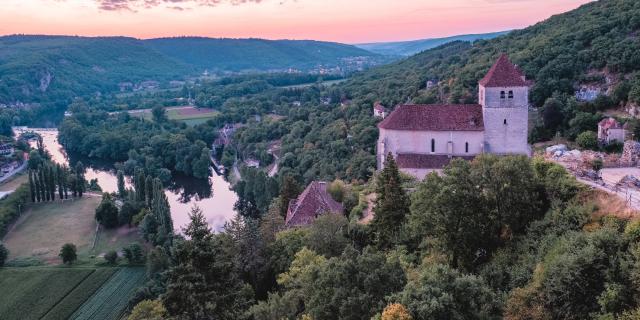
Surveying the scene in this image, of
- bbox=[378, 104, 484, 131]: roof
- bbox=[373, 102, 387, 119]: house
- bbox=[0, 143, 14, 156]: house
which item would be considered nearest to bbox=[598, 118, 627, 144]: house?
bbox=[378, 104, 484, 131]: roof

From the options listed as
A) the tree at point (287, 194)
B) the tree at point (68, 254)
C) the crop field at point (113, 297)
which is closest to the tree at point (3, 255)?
the tree at point (68, 254)

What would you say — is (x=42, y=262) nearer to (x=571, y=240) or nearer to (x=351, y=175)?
(x=351, y=175)

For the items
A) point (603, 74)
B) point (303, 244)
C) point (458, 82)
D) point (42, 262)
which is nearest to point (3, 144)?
point (42, 262)

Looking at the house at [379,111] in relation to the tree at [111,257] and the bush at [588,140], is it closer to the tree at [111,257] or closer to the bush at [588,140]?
the bush at [588,140]

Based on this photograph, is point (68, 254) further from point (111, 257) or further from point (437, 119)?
point (437, 119)

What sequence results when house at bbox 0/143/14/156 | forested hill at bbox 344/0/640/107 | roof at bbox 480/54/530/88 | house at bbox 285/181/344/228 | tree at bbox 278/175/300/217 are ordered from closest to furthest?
house at bbox 285/181/344/228
roof at bbox 480/54/530/88
tree at bbox 278/175/300/217
forested hill at bbox 344/0/640/107
house at bbox 0/143/14/156

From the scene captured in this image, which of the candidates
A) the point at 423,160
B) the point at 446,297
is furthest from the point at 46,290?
the point at 446,297

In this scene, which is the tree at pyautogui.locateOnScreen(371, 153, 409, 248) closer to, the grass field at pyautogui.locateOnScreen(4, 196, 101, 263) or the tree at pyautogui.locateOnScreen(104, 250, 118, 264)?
the tree at pyautogui.locateOnScreen(104, 250, 118, 264)
